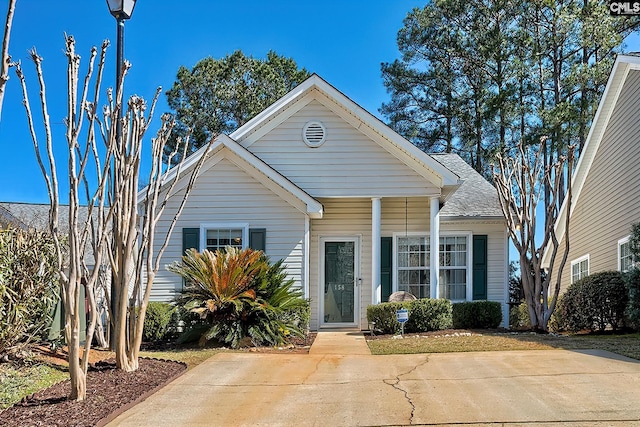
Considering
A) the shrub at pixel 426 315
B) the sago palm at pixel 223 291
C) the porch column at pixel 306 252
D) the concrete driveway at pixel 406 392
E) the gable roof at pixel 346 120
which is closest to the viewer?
the concrete driveway at pixel 406 392

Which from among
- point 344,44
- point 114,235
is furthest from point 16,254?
point 344,44

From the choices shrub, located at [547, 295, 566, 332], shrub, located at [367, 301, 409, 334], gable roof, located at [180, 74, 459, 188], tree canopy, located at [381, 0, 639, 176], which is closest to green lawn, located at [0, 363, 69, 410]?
shrub, located at [367, 301, 409, 334]

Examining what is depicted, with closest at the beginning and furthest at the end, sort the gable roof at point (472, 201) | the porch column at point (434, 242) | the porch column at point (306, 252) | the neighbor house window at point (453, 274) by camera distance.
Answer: the porch column at point (306, 252) → the porch column at point (434, 242) → the gable roof at point (472, 201) → the neighbor house window at point (453, 274)

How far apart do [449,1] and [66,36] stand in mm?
25425

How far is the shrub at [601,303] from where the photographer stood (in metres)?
12.4

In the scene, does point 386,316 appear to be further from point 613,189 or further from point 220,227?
point 613,189

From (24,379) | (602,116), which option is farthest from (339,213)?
(24,379)

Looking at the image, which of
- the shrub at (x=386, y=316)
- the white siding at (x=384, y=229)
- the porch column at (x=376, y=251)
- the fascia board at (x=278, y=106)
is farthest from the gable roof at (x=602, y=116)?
the fascia board at (x=278, y=106)

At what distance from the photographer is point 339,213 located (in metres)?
14.5

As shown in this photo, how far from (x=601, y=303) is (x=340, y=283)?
544 centimetres

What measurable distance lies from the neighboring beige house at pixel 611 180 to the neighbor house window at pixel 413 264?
4.27 m

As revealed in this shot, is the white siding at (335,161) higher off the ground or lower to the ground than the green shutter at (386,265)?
higher

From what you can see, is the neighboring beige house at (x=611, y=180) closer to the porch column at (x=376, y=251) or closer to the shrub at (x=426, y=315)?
the shrub at (x=426, y=315)

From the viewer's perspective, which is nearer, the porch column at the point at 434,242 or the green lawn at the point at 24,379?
the green lawn at the point at 24,379
